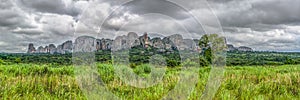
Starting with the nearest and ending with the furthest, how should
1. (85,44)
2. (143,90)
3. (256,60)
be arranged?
(143,90)
(85,44)
(256,60)

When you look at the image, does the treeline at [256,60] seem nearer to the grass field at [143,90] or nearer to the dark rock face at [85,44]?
the grass field at [143,90]

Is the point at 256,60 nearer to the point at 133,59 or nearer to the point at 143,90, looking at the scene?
the point at 133,59

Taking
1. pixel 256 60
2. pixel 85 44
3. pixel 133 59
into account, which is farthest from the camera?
pixel 256 60

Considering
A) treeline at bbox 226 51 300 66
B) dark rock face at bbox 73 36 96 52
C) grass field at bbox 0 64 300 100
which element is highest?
dark rock face at bbox 73 36 96 52

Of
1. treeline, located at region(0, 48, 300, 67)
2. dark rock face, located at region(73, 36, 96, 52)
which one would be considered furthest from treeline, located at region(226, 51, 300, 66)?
dark rock face, located at region(73, 36, 96, 52)

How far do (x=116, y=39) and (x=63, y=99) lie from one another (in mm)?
1602

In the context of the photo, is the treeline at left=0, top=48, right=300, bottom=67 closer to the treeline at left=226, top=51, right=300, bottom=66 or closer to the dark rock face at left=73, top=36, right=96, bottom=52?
the treeline at left=226, top=51, right=300, bottom=66

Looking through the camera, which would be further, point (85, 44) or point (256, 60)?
point (256, 60)

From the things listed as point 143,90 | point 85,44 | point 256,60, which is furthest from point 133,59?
point 256,60

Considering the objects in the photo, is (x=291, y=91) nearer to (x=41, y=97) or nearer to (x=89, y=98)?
(x=89, y=98)

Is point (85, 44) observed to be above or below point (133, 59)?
above

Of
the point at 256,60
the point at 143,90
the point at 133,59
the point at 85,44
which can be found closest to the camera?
the point at 143,90

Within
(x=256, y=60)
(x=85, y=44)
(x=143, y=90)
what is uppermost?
(x=85, y=44)

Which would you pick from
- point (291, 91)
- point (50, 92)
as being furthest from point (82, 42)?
point (291, 91)
